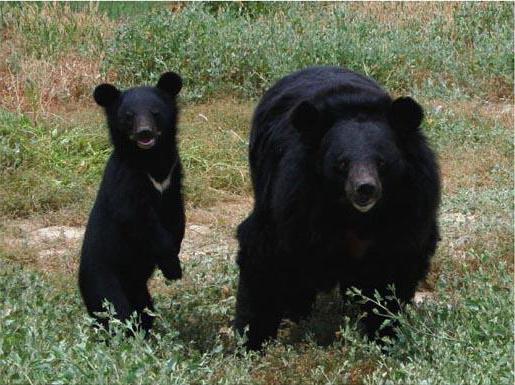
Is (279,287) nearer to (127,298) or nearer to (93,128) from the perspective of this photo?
(127,298)

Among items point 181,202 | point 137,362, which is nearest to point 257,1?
point 181,202

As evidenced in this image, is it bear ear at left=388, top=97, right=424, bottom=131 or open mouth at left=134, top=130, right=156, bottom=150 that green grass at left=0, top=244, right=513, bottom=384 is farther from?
open mouth at left=134, top=130, right=156, bottom=150

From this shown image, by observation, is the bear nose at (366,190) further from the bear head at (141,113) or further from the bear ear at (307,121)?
the bear head at (141,113)

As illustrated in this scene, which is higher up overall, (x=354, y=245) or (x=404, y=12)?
(x=404, y=12)

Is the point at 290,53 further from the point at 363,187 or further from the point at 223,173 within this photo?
the point at 363,187

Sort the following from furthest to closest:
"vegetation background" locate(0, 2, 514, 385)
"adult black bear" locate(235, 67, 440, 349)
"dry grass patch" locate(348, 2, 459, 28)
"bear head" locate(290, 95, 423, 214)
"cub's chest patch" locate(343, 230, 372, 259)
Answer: "dry grass patch" locate(348, 2, 459, 28) < "cub's chest patch" locate(343, 230, 372, 259) < "adult black bear" locate(235, 67, 440, 349) < "bear head" locate(290, 95, 423, 214) < "vegetation background" locate(0, 2, 514, 385)

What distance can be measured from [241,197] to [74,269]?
2.11m

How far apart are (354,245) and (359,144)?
589 mm

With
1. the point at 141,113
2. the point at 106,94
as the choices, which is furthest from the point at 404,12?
the point at 141,113

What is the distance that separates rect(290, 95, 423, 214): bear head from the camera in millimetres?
5281

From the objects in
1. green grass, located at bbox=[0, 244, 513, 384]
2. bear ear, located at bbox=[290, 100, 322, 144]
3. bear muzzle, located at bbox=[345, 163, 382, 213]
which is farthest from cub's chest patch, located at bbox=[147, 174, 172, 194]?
bear muzzle, located at bbox=[345, 163, 382, 213]

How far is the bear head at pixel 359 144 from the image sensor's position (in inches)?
208

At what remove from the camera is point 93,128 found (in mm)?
10977

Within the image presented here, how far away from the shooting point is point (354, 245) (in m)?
5.71
